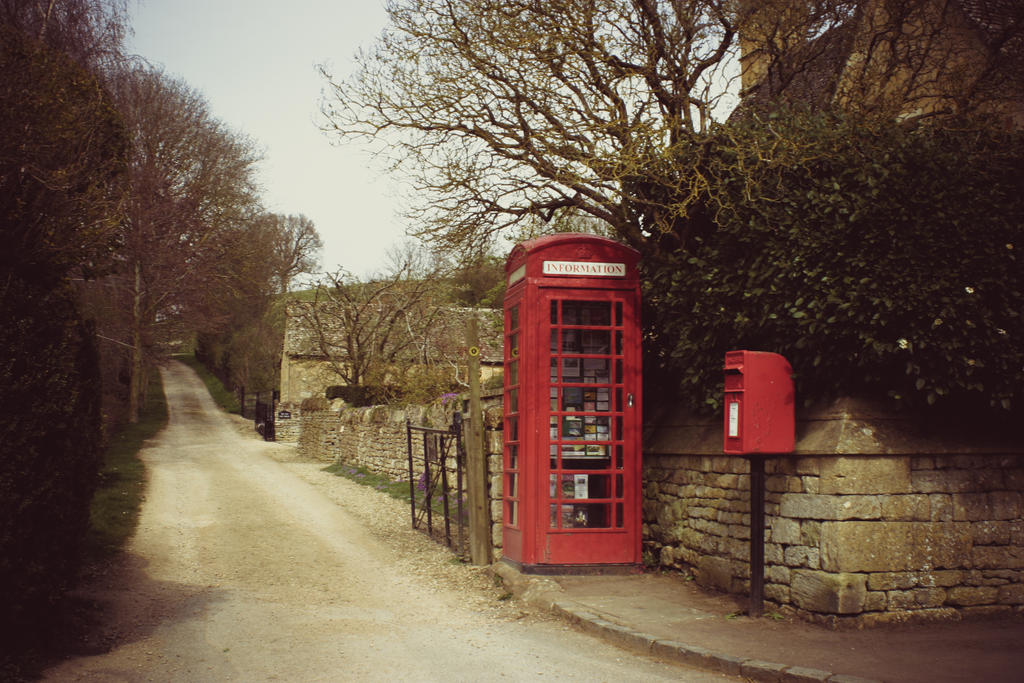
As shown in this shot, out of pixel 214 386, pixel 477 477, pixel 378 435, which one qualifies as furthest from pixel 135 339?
pixel 477 477

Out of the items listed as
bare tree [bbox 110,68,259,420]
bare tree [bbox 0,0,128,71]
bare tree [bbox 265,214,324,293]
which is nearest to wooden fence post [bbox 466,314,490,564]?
bare tree [bbox 0,0,128,71]

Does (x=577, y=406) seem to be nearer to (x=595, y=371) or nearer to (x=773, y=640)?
(x=595, y=371)

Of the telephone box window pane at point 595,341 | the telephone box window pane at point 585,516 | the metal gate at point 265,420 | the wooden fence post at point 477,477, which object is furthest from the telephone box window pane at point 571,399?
the metal gate at point 265,420

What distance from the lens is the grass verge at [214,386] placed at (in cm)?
4275

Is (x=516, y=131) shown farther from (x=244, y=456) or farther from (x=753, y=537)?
(x=244, y=456)

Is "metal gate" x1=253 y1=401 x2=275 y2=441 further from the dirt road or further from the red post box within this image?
the red post box

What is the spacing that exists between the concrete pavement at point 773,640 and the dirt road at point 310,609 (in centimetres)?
20

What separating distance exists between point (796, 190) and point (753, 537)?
272cm

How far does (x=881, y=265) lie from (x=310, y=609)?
5.59 m

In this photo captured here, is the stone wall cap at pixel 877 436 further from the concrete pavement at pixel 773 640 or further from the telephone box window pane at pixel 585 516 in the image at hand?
the telephone box window pane at pixel 585 516

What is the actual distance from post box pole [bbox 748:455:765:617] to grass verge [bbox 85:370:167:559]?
18.0ft

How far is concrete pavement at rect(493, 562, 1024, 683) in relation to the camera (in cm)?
518

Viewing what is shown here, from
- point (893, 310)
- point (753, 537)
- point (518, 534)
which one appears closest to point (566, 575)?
point (518, 534)

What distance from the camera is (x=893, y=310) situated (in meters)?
6.06
